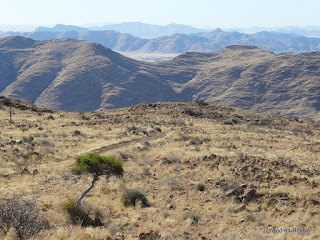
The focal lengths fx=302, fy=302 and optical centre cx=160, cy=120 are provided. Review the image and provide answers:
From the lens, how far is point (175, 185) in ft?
50.4

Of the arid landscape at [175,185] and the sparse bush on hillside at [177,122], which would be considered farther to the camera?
the sparse bush on hillside at [177,122]

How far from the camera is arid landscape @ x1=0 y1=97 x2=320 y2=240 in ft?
34.9

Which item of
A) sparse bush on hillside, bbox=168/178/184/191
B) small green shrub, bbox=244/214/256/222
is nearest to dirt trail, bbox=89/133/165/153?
sparse bush on hillside, bbox=168/178/184/191

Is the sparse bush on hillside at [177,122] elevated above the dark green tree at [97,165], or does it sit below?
below

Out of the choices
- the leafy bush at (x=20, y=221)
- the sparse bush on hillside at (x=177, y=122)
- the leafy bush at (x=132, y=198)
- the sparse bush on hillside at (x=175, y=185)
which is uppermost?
the leafy bush at (x=20, y=221)

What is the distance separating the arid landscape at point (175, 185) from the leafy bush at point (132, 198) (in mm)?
132

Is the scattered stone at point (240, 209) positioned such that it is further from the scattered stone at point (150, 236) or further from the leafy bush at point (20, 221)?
the leafy bush at point (20, 221)

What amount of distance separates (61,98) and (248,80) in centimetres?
11519

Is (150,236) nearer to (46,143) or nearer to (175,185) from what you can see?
(175,185)

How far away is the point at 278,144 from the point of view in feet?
92.3

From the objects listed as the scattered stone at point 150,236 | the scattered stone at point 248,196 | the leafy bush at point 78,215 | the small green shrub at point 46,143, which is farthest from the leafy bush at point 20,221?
the small green shrub at point 46,143

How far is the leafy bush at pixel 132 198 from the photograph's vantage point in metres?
13.0

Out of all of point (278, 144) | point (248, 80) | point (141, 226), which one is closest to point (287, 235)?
point (141, 226)

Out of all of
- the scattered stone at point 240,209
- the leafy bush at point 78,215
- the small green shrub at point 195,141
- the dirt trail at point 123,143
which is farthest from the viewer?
the small green shrub at point 195,141
